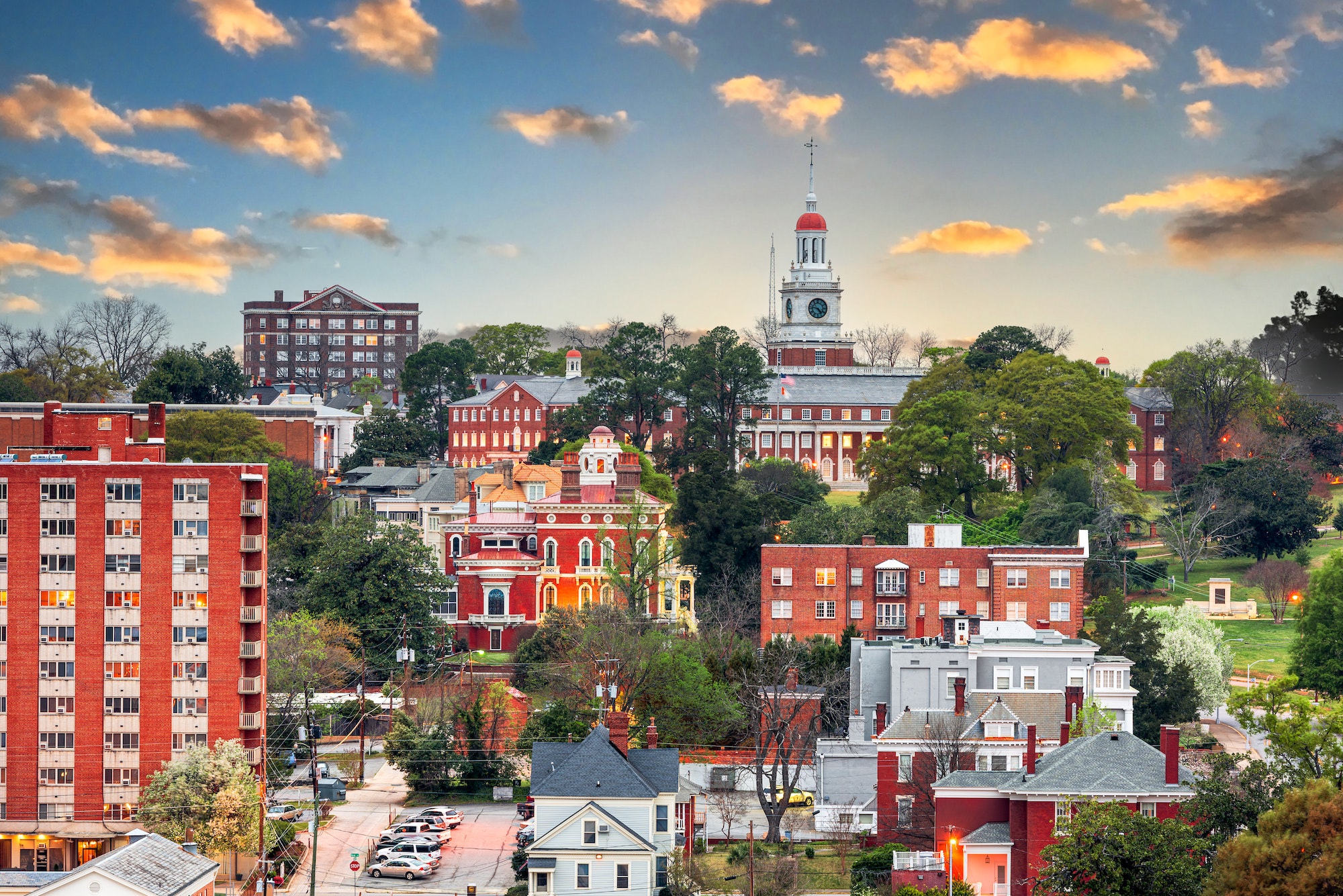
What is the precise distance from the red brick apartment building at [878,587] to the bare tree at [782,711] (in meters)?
8.45

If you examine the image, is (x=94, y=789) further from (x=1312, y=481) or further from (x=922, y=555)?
(x=1312, y=481)

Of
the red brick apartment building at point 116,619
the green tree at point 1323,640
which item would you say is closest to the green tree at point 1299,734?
the green tree at point 1323,640

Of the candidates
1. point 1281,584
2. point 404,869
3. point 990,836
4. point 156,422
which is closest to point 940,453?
point 1281,584

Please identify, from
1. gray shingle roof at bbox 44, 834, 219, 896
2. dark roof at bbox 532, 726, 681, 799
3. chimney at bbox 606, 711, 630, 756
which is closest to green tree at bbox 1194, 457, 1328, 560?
dark roof at bbox 532, 726, 681, 799

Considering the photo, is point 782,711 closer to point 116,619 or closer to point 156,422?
point 116,619

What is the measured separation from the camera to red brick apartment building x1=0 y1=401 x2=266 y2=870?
69.9m

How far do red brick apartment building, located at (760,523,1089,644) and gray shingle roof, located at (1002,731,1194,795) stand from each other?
1360 inches

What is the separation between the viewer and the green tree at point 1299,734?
54375 millimetres

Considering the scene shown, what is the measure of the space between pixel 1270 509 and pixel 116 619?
226 ft

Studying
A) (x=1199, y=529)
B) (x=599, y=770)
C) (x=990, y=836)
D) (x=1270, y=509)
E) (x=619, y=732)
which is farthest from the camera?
(x=1199, y=529)

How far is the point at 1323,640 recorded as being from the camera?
8725 centimetres

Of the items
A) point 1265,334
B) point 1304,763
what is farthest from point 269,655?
point 1265,334

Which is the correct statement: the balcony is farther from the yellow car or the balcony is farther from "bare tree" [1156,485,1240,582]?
"bare tree" [1156,485,1240,582]

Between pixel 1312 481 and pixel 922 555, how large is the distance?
37149 mm
